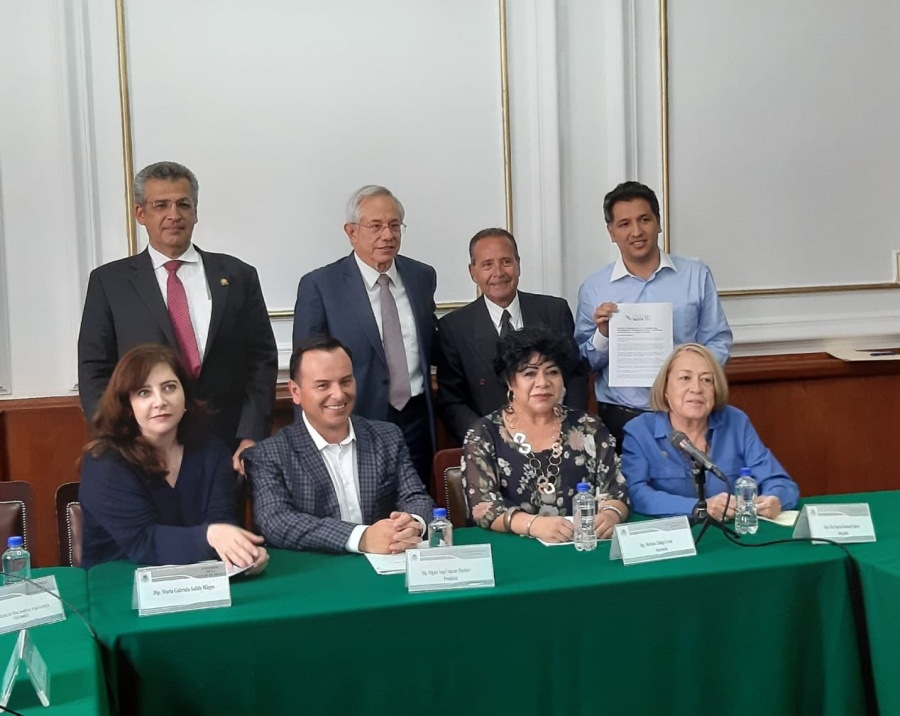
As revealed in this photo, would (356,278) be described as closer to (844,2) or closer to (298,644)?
(298,644)

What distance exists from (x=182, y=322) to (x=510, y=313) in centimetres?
110

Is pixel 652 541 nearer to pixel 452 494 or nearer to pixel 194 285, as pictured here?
pixel 452 494

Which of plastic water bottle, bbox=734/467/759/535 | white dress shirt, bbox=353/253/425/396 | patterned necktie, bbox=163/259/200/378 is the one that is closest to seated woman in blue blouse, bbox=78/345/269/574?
patterned necktie, bbox=163/259/200/378

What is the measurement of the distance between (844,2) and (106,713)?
4486 mm

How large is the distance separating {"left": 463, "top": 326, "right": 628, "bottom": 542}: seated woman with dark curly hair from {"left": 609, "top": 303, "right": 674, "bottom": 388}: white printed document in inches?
21.0

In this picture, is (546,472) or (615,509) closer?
(615,509)

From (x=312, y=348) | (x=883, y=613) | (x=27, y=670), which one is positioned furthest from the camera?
(x=312, y=348)

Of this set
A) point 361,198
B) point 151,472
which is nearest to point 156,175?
point 361,198

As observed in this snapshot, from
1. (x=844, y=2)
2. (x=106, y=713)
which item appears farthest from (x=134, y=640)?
(x=844, y=2)

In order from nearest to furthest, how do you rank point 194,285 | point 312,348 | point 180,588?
point 180,588 → point 312,348 → point 194,285

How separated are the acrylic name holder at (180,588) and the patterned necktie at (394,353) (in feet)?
4.28

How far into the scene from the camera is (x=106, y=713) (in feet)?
5.27

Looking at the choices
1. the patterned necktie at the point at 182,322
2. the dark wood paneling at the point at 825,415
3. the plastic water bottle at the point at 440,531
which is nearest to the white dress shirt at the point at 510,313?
the patterned necktie at the point at 182,322

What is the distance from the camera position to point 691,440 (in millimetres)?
2855
